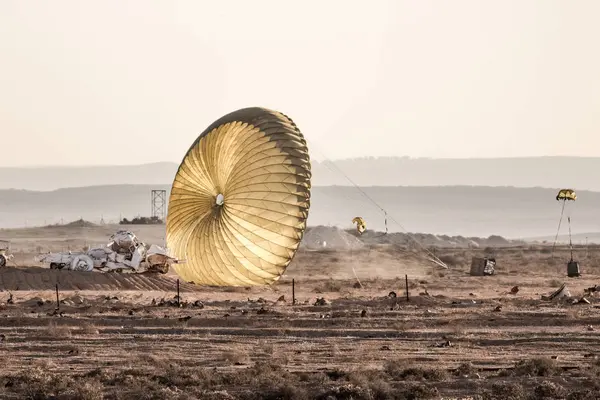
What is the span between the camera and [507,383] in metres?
23.5

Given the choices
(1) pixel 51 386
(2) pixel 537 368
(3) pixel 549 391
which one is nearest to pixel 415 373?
(2) pixel 537 368

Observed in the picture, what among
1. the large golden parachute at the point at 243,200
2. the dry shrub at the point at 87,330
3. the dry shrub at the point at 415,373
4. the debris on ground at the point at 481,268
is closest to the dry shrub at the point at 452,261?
the debris on ground at the point at 481,268

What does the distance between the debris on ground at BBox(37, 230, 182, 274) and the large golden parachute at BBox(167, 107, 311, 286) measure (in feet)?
4.14

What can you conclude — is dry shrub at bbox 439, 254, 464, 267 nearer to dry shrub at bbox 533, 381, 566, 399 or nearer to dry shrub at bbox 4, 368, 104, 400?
dry shrub at bbox 533, 381, 566, 399

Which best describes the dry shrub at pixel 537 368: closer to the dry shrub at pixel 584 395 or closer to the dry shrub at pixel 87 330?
the dry shrub at pixel 584 395

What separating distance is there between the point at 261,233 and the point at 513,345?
16.9 m

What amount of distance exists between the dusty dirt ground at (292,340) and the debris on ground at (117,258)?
757 millimetres

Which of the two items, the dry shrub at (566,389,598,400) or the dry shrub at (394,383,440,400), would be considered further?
the dry shrub at (394,383,440,400)

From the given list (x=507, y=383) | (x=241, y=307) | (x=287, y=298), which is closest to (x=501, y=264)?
(x=287, y=298)

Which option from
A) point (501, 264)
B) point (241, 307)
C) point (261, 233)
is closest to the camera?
point (241, 307)

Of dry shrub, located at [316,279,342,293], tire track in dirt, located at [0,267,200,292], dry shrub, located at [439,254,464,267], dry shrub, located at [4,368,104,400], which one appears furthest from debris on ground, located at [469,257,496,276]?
dry shrub, located at [4,368,104,400]

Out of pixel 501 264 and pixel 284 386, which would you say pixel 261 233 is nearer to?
pixel 284 386

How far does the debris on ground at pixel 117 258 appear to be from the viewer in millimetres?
49062

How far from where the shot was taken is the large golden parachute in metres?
45.5
